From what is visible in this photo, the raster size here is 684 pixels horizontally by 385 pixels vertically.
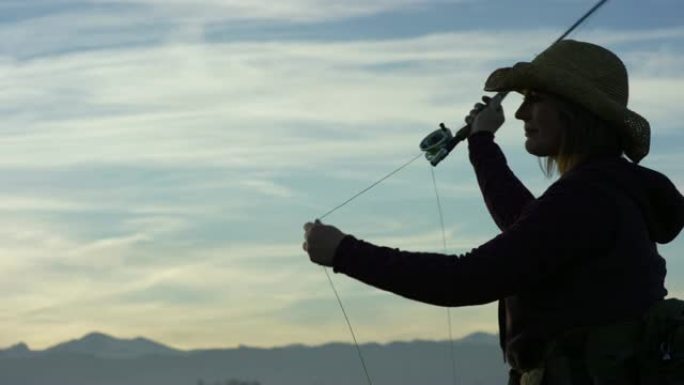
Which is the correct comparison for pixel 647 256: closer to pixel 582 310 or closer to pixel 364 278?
pixel 582 310

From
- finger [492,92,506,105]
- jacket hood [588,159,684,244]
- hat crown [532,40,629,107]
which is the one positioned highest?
finger [492,92,506,105]

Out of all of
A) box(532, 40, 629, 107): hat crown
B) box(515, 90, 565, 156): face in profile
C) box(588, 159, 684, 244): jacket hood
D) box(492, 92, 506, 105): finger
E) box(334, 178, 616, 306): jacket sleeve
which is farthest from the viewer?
box(492, 92, 506, 105): finger

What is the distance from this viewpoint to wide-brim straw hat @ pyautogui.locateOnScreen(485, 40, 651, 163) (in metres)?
7.79

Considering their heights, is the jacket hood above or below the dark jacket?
above

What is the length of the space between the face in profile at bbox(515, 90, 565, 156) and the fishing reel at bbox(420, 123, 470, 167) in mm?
1063

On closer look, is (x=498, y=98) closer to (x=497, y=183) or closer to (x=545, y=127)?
(x=497, y=183)

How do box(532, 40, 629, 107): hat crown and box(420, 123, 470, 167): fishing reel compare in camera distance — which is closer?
box(532, 40, 629, 107): hat crown

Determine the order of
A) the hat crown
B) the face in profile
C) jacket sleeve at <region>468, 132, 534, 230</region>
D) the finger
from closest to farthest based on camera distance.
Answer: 1. the face in profile
2. the hat crown
3. jacket sleeve at <region>468, 132, 534, 230</region>
4. the finger

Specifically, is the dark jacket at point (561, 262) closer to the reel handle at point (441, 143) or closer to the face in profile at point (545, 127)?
the face in profile at point (545, 127)

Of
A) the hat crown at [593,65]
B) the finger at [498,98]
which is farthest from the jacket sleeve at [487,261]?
the finger at [498,98]

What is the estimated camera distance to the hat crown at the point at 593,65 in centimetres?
802

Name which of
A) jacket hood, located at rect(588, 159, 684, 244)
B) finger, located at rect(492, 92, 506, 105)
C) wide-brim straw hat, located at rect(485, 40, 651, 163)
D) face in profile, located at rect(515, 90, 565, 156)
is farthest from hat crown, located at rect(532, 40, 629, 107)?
finger, located at rect(492, 92, 506, 105)

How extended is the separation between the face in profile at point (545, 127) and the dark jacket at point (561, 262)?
20 centimetres

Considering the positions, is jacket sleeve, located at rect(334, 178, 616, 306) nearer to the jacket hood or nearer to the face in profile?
the jacket hood
